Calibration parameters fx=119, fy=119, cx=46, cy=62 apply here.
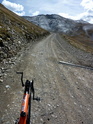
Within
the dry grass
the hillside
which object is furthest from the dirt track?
the dry grass

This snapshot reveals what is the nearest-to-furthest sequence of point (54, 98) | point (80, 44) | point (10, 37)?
point (54, 98), point (10, 37), point (80, 44)

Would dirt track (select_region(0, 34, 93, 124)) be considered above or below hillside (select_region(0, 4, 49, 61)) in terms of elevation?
below

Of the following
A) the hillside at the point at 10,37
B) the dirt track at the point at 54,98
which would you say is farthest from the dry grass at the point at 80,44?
the dirt track at the point at 54,98

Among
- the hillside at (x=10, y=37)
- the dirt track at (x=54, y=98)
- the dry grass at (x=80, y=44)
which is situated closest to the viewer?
the dirt track at (x=54, y=98)

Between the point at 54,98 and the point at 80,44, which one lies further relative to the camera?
the point at 80,44

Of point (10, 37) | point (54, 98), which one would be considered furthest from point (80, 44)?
point (54, 98)

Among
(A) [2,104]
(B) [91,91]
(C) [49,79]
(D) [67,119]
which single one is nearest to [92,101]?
(B) [91,91]

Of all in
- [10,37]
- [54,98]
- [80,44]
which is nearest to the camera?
[54,98]

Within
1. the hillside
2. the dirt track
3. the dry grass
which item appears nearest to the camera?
the dirt track

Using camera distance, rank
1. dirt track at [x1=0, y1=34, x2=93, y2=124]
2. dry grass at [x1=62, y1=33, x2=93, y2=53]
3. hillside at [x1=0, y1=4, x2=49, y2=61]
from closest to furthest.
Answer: dirt track at [x1=0, y1=34, x2=93, y2=124], hillside at [x1=0, y1=4, x2=49, y2=61], dry grass at [x1=62, y1=33, x2=93, y2=53]

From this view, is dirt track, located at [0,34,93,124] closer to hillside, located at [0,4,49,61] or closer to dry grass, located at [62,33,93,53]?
hillside, located at [0,4,49,61]

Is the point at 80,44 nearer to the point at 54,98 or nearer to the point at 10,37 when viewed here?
the point at 10,37

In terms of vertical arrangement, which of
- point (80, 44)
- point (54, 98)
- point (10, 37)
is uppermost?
point (10, 37)

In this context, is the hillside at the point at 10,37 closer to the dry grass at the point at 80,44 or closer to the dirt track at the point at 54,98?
the dirt track at the point at 54,98
